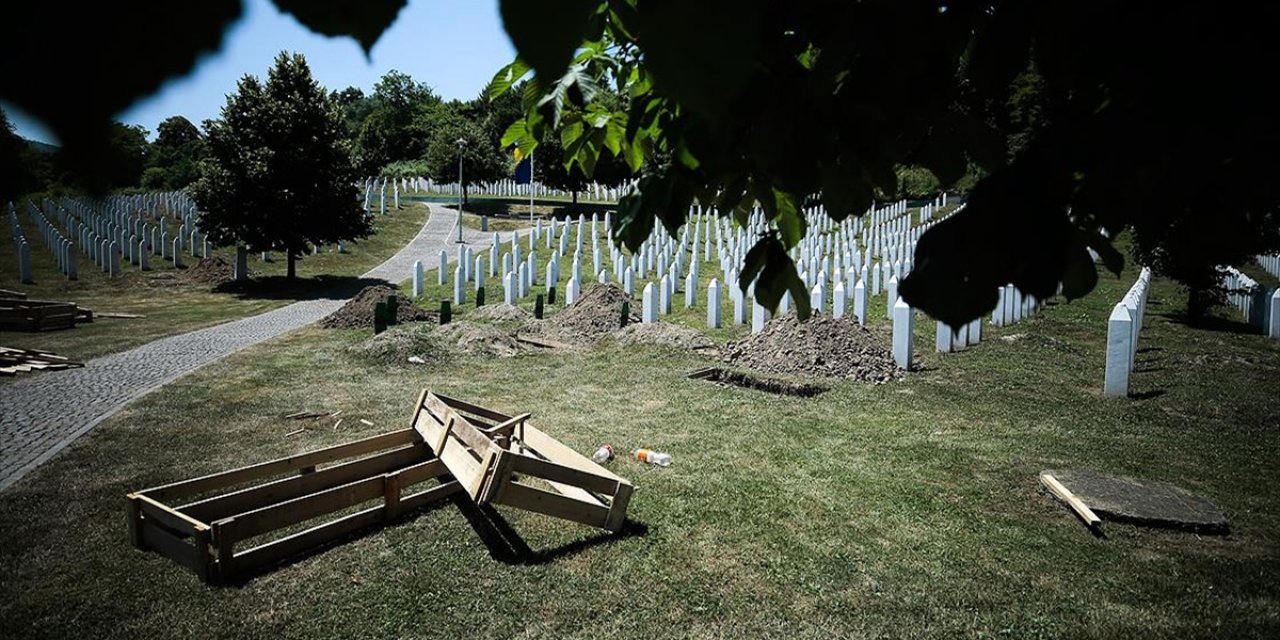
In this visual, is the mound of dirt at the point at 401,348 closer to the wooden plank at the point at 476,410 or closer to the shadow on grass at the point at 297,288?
the wooden plank at the point at 476,410

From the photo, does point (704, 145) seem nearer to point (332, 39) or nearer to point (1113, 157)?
point (1113, 157)

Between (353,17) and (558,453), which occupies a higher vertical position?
(353,17)

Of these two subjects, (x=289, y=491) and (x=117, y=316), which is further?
(x=117, y=316)

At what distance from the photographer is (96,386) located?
10008mm

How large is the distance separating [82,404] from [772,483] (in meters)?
8.70

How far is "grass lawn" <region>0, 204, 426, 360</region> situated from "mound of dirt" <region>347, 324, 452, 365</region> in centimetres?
486

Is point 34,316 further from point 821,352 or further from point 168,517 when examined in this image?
point 821,352

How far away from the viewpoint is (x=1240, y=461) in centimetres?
707

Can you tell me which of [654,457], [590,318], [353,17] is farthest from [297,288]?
[353,17]

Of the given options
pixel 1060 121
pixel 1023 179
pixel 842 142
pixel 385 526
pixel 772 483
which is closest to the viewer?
pixel 1023 179

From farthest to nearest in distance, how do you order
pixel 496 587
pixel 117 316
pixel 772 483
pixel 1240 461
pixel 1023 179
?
pixel 117 316 < pixel 1240 461 < pixel 772 483 < pixel 496 587 < pixel 1023 179

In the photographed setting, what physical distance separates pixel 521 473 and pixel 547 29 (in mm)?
5334

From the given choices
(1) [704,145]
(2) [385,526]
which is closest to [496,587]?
(2) [385,526]

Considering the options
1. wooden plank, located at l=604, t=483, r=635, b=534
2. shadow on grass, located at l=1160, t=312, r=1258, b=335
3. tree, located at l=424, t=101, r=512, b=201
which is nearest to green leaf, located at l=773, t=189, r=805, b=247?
wooden plank, located at l=604, t=483, r=635, b=534
